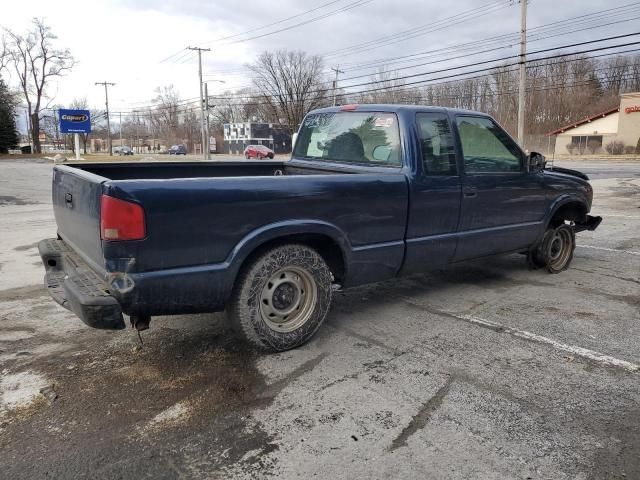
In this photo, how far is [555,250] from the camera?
6.30 metres

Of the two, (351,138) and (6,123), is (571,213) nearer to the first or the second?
(351,138)

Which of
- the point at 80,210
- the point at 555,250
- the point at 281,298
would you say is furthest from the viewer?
the point at 555,250

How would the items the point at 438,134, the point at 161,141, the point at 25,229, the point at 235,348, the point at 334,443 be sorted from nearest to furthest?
the point at 334,443
the point at 235,348
the point at 438,134
the point at 25,229
the point at 161,141

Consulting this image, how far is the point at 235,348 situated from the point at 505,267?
408cm

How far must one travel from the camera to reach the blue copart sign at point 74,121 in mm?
47938

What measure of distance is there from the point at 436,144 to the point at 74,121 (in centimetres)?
5173

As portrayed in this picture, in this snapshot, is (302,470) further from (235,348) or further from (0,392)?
(0,392)

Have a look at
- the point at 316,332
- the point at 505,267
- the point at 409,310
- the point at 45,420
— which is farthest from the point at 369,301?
the point at 45,420

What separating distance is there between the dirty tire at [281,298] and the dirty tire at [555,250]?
3.31m

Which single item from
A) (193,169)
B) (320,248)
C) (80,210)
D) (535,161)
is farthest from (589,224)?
(80,210)

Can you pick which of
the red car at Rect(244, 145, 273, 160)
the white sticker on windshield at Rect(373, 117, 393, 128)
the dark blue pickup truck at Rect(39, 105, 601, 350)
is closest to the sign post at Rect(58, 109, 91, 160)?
the red car at Rect(244, 145, 273, 160)

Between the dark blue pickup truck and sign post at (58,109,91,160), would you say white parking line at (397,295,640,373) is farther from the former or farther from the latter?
sign post at (58,109,91,160)

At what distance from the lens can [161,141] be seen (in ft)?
383

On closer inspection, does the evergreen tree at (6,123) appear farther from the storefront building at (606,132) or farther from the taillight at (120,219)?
the taillight at (120,219)
